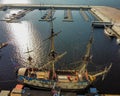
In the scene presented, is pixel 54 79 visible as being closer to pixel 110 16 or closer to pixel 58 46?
pixel 58 46

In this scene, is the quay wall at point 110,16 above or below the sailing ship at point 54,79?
above

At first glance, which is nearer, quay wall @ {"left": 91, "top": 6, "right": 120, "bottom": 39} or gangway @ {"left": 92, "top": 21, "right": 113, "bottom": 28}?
quay wall @ {"left": 91, "top": 6, "right": 120, "bottom": 39}

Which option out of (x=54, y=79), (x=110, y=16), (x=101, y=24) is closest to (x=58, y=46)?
(x=54, y=79)

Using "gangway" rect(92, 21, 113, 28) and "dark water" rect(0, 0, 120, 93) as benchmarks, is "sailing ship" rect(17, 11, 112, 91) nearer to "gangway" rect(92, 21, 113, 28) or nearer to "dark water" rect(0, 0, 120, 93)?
"dark water" rect(0, 0, 120, 93)

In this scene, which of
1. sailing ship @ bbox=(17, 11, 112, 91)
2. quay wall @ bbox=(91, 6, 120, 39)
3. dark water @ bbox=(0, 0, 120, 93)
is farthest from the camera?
quay wall @ bbox=(91, 6, 120, 39)

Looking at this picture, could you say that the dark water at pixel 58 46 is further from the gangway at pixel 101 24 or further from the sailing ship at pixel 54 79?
the sailing ship at pixel 54 79

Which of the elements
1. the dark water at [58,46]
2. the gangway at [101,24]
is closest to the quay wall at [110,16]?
the gangway at [101,24]

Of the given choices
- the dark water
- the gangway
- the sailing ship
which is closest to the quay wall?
the gangway

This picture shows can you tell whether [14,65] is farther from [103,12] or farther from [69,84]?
[103,12]

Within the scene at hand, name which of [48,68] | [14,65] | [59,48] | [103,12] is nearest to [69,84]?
[48,68]
